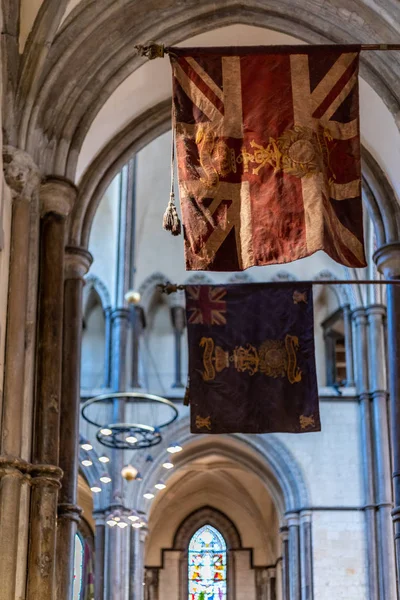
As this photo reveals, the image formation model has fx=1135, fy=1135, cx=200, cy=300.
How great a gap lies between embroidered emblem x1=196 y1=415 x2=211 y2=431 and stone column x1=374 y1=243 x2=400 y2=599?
217cm

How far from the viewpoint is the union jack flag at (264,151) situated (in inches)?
347

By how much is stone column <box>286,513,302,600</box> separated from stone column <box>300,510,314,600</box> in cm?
17

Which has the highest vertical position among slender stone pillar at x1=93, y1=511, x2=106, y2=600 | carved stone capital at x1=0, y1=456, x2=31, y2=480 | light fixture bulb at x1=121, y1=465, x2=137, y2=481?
light fixture bulb at x1=121, y1=465, x2=137, y2=481

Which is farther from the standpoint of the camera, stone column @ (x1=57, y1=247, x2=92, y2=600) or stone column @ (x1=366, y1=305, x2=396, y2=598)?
stone column @ (x1=366, y1=305, x2=396, y2=598)

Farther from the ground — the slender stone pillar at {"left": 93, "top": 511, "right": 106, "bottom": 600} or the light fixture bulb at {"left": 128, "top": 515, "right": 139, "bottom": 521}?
the light fixture bulb at {"left": 128, "top": 515, "right": 139, "bottom": 521}

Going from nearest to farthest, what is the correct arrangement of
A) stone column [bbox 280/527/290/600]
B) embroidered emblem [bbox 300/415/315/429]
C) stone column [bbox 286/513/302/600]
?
embroidered emblem [bbox 300/415/315/429], stone column [bbox 286/513/302/600], stone column [bbox 280/527/290/600]

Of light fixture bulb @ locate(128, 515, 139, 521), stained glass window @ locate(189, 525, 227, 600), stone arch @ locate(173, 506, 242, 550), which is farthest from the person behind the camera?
stone arch @ locate(173, 506, 242, 550)

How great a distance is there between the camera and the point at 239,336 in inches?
523

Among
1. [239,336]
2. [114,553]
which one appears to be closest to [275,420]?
[239,336]

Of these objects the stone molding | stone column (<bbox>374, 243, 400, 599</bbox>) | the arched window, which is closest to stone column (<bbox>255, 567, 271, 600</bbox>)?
the arched window

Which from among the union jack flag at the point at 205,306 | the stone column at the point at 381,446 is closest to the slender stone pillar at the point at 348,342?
the stone column at the point at 381,446

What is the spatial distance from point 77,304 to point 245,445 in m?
10.3

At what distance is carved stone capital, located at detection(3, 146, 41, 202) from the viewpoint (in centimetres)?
1059

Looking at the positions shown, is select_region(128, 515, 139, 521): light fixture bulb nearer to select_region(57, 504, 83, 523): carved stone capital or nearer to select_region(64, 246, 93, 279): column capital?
select_region(64, 246, 93, 279): column capital
